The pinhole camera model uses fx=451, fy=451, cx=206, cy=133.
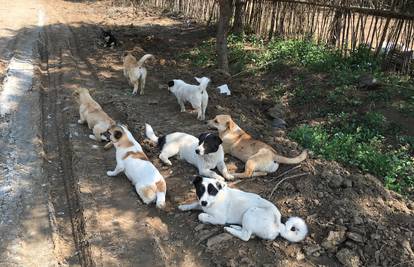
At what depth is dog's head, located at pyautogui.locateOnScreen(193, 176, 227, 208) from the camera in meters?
5.44

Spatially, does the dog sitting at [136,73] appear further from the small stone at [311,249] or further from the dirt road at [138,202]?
the small stone at [311,249]

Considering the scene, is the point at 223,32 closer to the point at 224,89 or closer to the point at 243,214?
the point at 224,89

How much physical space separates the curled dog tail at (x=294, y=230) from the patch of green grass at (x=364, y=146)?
91.2 inches

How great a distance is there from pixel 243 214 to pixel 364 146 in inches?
135

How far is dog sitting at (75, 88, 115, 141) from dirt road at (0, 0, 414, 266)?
21cm

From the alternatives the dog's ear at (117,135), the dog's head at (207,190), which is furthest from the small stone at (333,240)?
the dog's ear at (117,135)

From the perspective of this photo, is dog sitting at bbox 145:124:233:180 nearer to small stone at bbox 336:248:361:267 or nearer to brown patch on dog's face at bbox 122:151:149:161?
brown patch on dog's face at bbox 122:151:149:161

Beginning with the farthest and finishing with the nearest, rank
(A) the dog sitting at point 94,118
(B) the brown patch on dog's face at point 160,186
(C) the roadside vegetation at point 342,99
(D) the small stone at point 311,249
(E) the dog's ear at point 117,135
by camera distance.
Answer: (A) the dog sitting at point 94,118 → (C) the roadside vegetation at point 342,99 → (E) the dog's ear at point 117,135 → (B) the brown patch on dog's face at point 160,186 → (D) the small stone at point 311,249

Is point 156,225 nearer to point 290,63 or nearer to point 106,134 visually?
point 106,134

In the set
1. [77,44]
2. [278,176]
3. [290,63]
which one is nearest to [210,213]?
[278,176]

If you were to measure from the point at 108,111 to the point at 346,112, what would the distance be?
5.08 m

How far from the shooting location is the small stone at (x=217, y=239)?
17.5 feet

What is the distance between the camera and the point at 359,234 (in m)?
5.48

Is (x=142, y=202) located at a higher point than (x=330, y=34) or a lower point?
lower
